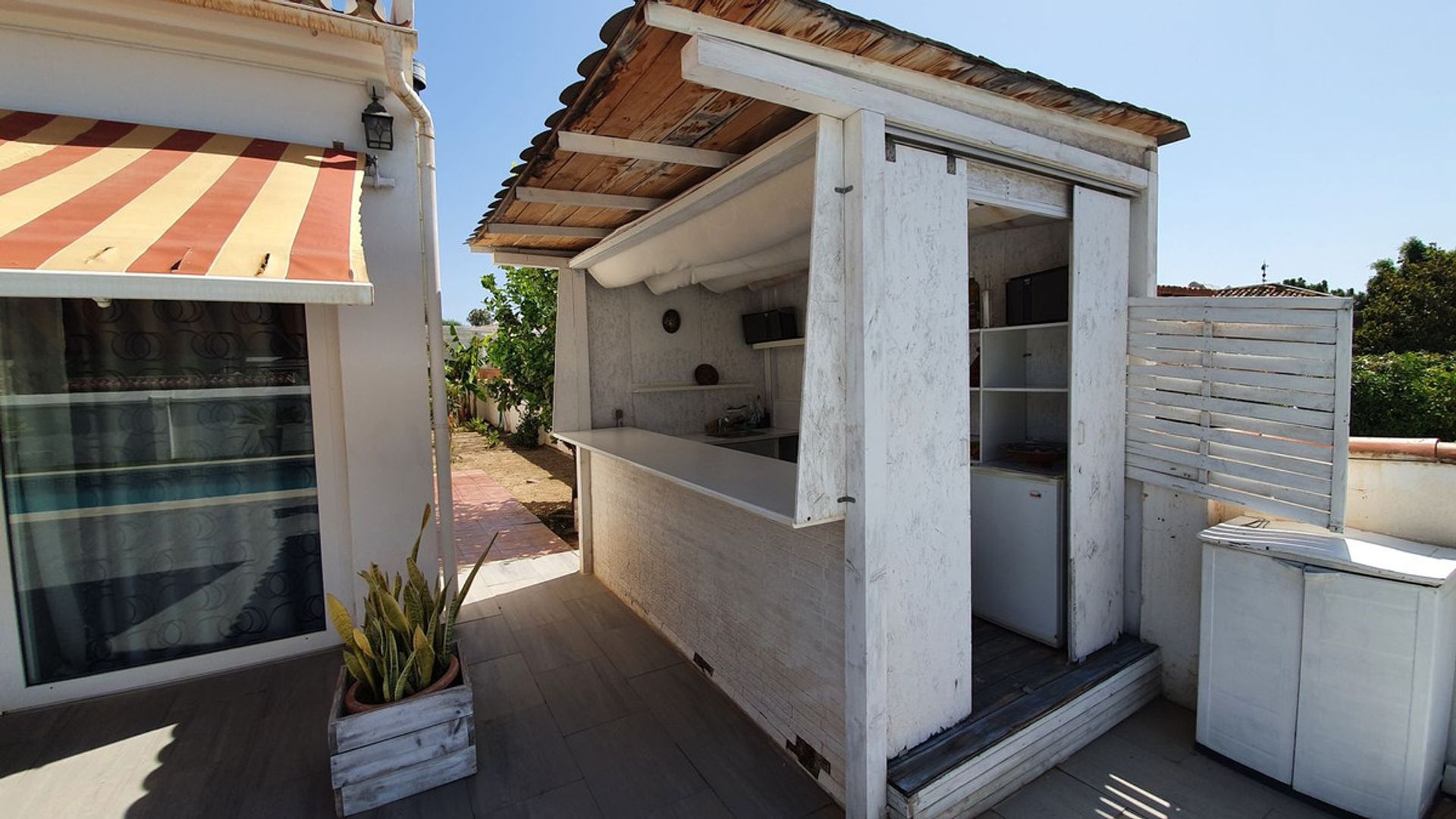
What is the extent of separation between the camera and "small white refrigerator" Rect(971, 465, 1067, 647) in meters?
4.14

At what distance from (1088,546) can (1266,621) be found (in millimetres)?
913

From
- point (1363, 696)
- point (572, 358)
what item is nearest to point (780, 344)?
point (572, 358)

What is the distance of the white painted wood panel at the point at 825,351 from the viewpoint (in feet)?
8.68

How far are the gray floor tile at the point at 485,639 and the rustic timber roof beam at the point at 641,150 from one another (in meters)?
3.85

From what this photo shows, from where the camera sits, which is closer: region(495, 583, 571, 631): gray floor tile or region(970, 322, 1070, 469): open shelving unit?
region(970, 322, 1070, 469): open shelving unit

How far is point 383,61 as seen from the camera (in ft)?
14.3

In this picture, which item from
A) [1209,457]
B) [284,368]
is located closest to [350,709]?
[284,368]

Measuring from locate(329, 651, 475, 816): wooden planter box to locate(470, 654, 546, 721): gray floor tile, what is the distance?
2.19 ft

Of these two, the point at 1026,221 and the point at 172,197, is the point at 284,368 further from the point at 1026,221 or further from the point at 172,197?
the point at 1026,221

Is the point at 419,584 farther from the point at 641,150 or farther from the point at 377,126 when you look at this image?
the point at 377,126

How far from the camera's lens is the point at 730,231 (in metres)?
4.15

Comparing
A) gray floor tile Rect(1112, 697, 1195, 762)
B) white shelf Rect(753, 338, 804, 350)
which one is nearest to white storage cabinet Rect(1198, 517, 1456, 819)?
gray floor tile Rect(1112, 697, 1195, 762)

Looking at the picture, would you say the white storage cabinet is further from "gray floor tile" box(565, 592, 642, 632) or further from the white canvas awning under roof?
"gray floor tile" box(565, 592, 642, 632)

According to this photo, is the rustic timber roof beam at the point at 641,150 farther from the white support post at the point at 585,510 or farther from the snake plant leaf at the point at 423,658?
the white support post at the point at 585,510
